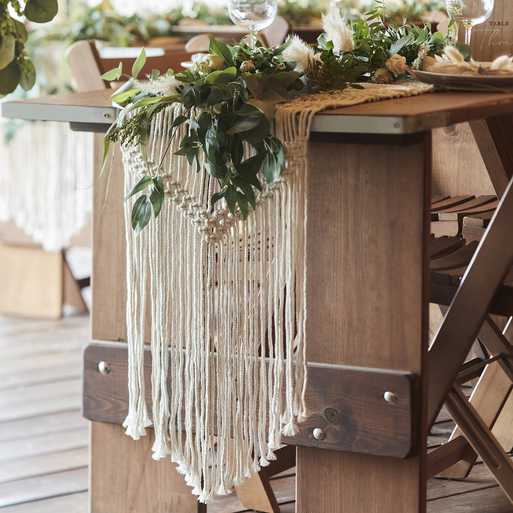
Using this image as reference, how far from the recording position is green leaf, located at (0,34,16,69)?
1.00 m

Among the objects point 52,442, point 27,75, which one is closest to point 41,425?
point 52,442

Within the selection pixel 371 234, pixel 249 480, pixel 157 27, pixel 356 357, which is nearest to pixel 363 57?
pixel 371 234

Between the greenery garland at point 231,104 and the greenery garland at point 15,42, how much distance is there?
0.57 meters

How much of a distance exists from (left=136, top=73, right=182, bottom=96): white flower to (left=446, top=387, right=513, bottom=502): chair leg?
31.2 inches

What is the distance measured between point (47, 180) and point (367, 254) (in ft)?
6.89

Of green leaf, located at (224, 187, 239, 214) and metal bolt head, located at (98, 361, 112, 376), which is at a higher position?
green leaf, located at (224, 187, 239, 214)

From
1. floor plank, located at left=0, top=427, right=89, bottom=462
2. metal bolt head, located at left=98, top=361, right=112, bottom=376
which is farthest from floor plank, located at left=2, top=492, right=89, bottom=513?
metal bolt head, located at left=98, top=361, right=112, bottom=376

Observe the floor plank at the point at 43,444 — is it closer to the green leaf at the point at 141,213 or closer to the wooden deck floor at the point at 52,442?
the wooden deck floor at the point at 52,442

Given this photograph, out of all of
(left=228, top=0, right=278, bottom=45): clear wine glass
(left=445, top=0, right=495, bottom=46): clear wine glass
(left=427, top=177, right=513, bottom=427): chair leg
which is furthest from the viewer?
(left=445, top=0, right=495, bottom=46): clear wine glass

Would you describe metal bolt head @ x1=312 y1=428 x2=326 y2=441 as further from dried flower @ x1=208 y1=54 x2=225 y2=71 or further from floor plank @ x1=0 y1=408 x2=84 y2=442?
floor plank @ x1=0 y1=408 x2=84 y2=442

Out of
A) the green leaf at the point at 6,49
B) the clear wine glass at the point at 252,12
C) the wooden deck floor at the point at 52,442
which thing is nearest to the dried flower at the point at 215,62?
the clear wine glass at the point at 252,12

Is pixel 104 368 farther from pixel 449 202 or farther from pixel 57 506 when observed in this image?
pixel 449 202

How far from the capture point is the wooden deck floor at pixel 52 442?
7.63 feet

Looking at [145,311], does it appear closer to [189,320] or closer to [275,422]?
[189,320]
